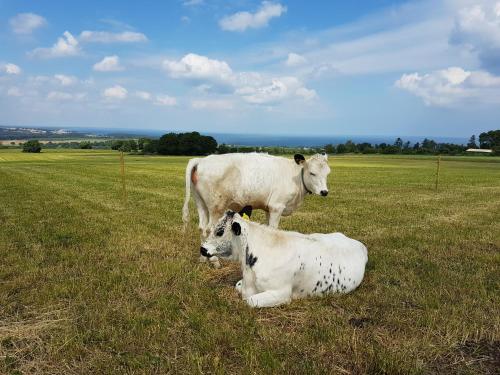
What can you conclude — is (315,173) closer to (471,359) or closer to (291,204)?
(291,204)

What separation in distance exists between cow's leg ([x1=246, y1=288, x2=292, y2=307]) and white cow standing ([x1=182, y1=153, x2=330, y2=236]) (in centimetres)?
298

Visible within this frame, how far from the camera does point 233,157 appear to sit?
30.9 feet

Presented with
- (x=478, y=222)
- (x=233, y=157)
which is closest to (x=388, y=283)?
(x=233, y=157)

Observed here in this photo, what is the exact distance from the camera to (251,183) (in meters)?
9.23

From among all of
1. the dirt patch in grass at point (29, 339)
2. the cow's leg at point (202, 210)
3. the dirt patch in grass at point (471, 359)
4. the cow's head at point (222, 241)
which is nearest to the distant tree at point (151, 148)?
the cow's leg at point (202, 210)

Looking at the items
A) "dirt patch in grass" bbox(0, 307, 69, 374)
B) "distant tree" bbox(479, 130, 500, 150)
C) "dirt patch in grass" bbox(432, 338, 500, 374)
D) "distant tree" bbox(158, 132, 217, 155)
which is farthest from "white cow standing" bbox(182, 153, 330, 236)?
"distant tree" bbox(479, 130, 500, 150)

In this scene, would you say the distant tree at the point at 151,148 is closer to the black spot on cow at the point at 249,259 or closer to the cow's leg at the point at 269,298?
the black spot on cow at the point at 249,259

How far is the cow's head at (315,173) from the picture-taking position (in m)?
9.51

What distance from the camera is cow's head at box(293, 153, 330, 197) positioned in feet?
31.2

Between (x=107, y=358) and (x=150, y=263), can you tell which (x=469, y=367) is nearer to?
(x=107, y=358)

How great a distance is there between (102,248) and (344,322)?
6.37 metres

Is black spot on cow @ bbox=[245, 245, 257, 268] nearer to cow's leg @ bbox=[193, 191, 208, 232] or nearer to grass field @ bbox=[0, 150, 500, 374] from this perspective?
grass field @ bbox=[0, 150, 500, 374]

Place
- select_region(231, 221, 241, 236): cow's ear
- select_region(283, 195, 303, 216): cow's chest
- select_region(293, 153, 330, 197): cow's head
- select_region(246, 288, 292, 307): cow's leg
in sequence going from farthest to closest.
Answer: select_region(283, 195, 303, 216): cow's chest, select_region(293, 153, 330, 197): cow's head, select_region(231, 221, 241, 236): cow's ear, select_region(246, 288, 292, 307): cow's leg

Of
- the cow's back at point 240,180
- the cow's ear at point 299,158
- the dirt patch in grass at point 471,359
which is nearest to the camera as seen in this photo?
the dirt patch in grass at point 471,359
